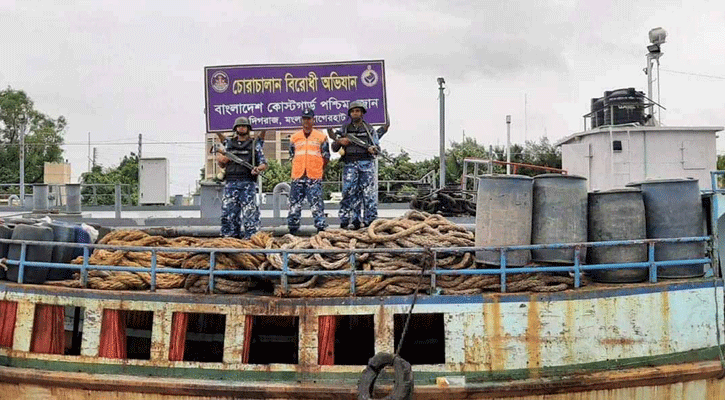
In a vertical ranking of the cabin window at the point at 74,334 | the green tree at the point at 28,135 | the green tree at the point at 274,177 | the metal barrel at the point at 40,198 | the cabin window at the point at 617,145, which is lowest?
the cabin window at the point at 74,334

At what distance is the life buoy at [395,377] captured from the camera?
5.12 metres

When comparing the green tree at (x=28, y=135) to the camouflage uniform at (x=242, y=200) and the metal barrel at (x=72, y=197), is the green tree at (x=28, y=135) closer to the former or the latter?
the metal barrel at (x=72, y=197)

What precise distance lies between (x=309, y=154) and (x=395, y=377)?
3.47m

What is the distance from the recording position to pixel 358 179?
7.66 m

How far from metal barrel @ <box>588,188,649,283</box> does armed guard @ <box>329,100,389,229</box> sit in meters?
2.90

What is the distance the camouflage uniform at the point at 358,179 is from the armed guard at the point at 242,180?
41.6 inches

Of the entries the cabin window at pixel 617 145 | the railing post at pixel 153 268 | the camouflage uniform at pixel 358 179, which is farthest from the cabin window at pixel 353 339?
the cabin window at pixel 617 145

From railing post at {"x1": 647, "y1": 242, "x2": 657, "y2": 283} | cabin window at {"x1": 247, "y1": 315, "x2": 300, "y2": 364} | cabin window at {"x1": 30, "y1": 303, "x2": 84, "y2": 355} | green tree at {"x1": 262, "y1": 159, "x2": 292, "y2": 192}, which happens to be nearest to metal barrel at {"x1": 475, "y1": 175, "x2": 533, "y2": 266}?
railing post at {"x1": 647, "y1": 242, "x2": 657, "y2": 283}

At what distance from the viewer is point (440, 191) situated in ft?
32.3

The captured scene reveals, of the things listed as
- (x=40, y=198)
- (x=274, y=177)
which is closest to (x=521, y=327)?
(x=40, y=198)

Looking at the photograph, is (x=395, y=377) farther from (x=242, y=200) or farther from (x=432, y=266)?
(x=242, y=200)

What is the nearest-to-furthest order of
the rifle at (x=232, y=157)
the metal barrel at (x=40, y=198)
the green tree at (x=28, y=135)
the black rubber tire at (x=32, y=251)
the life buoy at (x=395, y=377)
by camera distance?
the life buoy at (x=395, y=377) → the black rubber tire at (x=32, y=251) → the rifle at (x=232, y=157) → the metal barrel at (x=40, y=198) → the green tree at (x=28, y=135)

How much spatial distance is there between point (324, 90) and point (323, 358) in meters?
5.85

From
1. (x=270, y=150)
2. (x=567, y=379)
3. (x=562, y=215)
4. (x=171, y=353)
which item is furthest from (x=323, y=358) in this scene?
(x=270, y=150)
